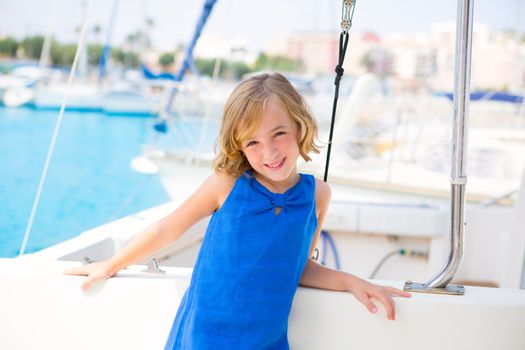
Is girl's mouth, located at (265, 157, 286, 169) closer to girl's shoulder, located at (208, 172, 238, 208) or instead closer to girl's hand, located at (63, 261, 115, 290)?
girl's shoulder, located at (208, 172, 238, 208)

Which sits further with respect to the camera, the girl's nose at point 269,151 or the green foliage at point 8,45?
the green foliage at point 8,45

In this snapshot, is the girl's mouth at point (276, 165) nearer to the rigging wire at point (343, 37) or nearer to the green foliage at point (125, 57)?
the rigging wire at point (343, 37)

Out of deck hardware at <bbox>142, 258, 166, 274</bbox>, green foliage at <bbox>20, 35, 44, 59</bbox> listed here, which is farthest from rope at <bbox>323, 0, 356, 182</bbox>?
green foliage at <bbox>20, 35, 44, 59</bbox>

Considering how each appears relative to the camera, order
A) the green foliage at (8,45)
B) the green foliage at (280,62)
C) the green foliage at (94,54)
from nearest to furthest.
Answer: the green foliage at (94,54) → the green foliage at (8,45) → the green foliage at (280,62)

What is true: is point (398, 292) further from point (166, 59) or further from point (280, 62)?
point (166, 59)

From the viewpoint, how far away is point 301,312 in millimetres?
1223

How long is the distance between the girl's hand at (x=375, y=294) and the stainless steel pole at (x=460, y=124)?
0.49ft

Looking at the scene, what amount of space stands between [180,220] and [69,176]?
10478 mm

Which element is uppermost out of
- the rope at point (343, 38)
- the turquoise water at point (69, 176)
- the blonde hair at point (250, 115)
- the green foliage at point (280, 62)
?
the green foliage at point (280, 62)

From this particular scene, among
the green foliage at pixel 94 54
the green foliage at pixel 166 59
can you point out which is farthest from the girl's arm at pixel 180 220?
the green foliage at pixel 166 59

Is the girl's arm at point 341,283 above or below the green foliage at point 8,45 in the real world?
below

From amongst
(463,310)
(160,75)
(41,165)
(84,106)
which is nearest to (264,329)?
(463,310)

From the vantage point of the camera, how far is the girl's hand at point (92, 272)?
1.26m

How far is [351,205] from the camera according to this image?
9.39 feet
